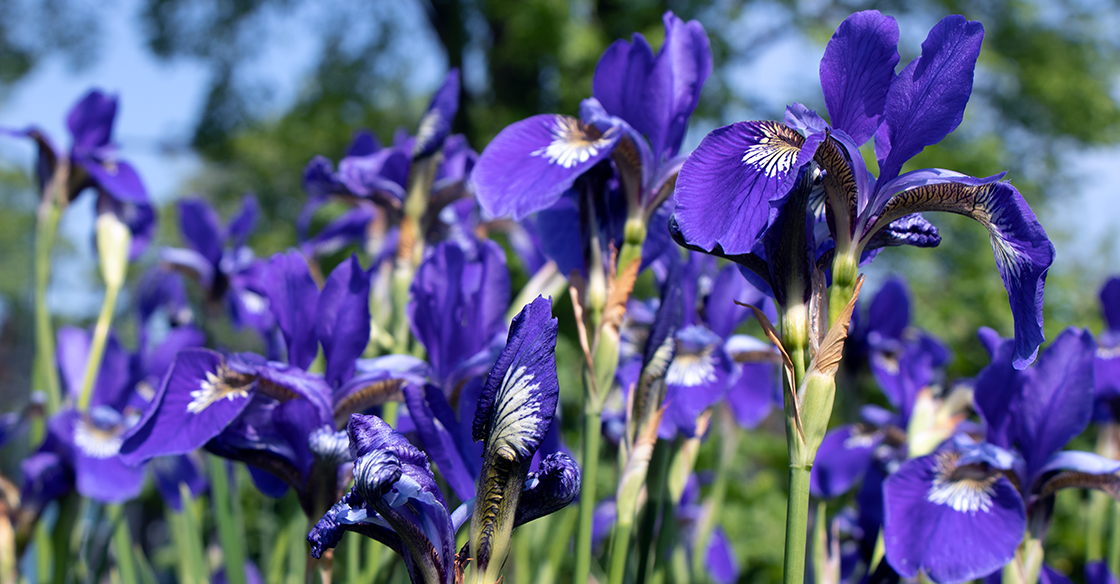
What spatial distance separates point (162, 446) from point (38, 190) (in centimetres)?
180

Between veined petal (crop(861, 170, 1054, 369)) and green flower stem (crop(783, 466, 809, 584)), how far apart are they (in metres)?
0.33

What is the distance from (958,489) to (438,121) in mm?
1437

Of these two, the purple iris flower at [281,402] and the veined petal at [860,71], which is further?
the purple iris flower at [281,402]

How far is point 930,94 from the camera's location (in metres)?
1.00

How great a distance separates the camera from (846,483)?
6.67 ft

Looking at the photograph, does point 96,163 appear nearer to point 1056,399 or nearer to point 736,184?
point 736,184

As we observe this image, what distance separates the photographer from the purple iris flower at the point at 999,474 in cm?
122

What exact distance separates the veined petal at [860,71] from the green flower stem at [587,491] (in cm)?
59

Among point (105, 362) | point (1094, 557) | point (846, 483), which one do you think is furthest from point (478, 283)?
point (1094, 557)

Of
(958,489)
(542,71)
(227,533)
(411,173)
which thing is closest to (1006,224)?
(958,489)

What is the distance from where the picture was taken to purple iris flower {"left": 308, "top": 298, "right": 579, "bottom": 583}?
0.79 m

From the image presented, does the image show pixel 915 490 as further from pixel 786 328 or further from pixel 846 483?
pixel 846 483

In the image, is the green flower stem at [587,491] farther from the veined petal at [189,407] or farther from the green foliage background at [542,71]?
the green foliage background at [542,71]

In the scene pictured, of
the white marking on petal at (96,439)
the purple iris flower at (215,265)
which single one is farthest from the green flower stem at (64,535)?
the purple iris flower at (215,265)
